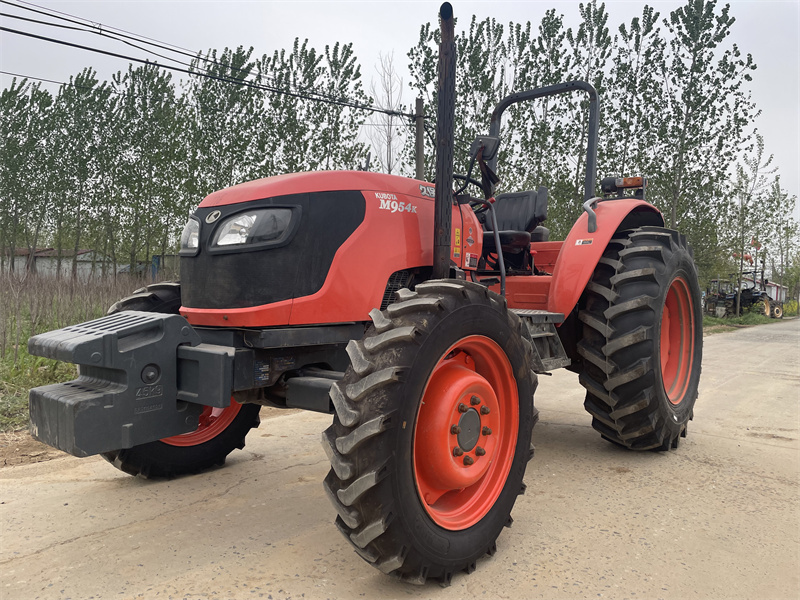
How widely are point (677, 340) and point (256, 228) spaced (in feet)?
12.2

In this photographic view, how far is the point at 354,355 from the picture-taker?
2.35 meters

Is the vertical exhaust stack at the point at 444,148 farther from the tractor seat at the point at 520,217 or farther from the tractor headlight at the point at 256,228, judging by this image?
the tractor seat at the point at 520,217

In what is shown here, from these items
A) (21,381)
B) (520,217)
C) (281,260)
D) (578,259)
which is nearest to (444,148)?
(281,260)

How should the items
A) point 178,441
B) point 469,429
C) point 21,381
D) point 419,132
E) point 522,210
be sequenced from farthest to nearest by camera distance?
point 419,132
point 21,381
point 522,210
point 178,441
point 469,429

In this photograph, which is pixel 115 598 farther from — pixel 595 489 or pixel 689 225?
pixel 689 225

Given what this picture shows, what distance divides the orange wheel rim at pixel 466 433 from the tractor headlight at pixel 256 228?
38.0 inches

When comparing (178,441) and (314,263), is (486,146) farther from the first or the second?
(178,441)

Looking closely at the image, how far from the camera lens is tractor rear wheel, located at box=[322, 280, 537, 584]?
2.26 m

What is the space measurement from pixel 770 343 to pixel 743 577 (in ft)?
41.8

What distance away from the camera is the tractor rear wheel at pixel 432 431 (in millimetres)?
2256

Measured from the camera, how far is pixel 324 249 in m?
2.87

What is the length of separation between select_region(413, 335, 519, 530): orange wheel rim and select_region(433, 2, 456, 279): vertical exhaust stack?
50cm

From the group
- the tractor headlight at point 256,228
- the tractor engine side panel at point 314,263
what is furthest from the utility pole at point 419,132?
the tractor headlight at point 256,228

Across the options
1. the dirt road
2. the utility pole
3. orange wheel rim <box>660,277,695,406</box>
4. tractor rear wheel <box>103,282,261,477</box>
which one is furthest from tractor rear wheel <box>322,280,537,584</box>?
Answer: the utility pole
